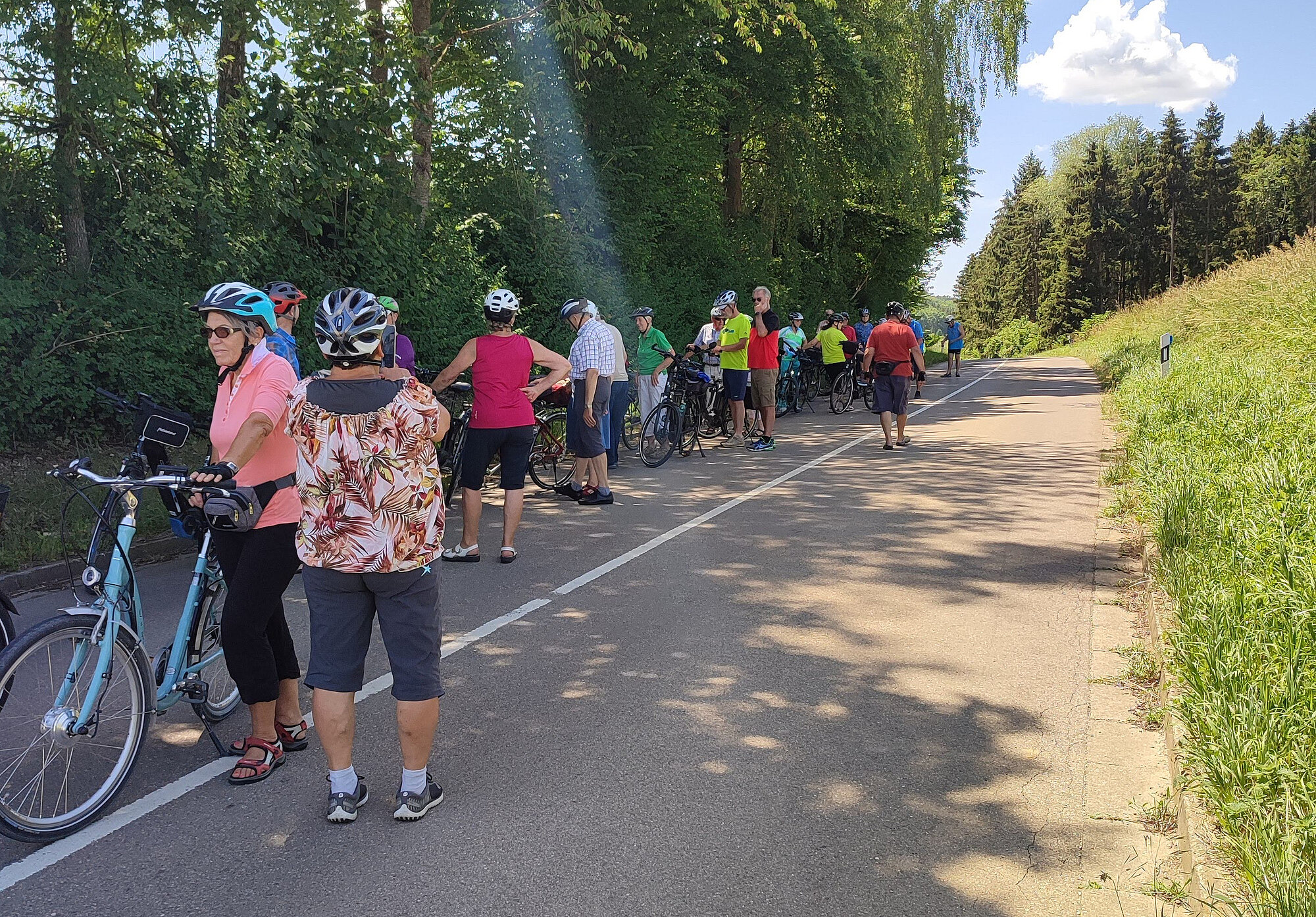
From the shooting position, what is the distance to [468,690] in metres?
5.36

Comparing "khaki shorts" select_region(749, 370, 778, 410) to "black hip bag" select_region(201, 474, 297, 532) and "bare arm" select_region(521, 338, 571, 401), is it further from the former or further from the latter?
"black hip bag" select_region(201, 474, 297, 532)

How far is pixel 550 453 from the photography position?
39.0ft

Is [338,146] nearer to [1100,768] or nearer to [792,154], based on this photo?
[1100,768]

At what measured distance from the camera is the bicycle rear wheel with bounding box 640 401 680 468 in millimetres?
13758

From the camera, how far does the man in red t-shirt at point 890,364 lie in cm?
1486

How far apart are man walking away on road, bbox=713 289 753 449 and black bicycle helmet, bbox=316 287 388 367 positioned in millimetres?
11856

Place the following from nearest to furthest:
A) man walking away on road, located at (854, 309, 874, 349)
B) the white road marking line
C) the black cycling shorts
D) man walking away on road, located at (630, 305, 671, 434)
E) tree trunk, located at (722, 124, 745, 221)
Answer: the white road marking line
the black cycling shorts
man walking away on road, located at (630, 305, 671, 434)
man walking away on road, located at (854, 309, 874, 349)
tree trunk, located at (722, 124, 745, 221)

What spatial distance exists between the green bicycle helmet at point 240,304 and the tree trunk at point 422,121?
1010cm

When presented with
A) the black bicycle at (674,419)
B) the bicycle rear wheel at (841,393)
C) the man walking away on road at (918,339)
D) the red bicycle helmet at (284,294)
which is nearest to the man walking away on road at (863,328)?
the man walking away on road at (918,339)

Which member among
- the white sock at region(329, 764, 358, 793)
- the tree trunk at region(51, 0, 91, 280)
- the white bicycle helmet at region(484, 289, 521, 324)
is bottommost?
the white sock at region(329, 764, 358, 793)

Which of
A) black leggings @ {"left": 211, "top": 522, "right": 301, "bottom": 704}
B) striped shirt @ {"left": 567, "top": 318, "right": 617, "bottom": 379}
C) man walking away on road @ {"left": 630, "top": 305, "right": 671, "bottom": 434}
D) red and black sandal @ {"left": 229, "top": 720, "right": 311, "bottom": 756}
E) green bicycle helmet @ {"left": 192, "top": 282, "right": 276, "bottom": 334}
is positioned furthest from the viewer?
man walking away on road @ {"left": 630, "top": 305, "right": 671, "bottom": 434}

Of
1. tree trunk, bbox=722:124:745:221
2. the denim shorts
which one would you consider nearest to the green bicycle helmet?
the denim shorts

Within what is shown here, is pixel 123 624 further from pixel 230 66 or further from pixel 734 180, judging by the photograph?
pixel 734 180

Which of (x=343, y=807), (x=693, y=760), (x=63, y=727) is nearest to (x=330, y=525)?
(x=343, y=807)
